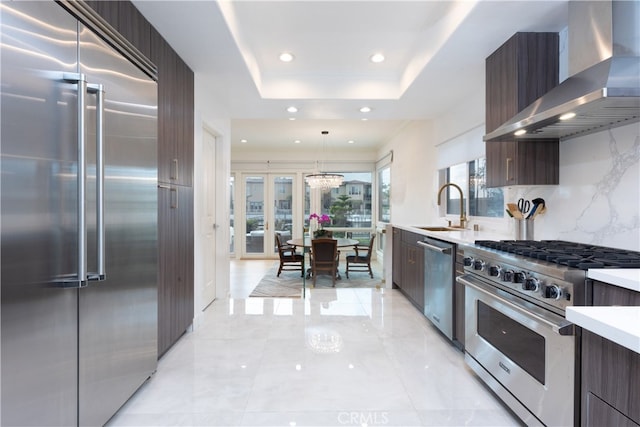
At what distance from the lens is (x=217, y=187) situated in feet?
13.8

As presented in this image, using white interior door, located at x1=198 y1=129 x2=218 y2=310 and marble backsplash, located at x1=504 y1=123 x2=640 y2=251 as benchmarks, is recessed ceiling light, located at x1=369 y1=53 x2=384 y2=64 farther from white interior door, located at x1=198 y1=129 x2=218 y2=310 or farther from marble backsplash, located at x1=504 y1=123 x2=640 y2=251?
white interior door, located at x1=198 y1=129 x2=218 y2=310

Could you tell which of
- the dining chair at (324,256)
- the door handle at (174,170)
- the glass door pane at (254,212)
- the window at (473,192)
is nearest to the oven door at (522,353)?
the window at (473,192)

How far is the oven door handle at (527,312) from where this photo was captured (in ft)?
4.84

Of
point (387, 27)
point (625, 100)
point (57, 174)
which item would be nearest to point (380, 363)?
point (625, 100)

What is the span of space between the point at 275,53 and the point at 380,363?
3.00 meters

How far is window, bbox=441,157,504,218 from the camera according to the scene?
340 cm

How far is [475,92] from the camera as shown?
11.6 feet

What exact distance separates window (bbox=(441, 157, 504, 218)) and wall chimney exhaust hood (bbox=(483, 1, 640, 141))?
1.28m

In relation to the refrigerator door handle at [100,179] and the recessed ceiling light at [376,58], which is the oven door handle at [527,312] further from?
the recessed ceiling light at [376,58]

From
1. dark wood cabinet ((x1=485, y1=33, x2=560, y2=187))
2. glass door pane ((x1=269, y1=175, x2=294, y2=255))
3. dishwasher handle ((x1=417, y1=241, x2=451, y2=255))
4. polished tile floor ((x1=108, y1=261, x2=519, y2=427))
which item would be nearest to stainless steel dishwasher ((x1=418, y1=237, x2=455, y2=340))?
dishwasher handle ((x1=417, y1=241, x2=451, y2=255))

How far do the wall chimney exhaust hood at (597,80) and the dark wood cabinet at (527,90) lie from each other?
0.28m

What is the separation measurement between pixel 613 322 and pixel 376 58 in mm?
3205

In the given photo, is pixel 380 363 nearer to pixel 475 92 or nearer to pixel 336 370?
pixel 336 370

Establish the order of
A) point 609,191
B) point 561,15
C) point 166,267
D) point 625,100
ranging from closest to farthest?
point 625,100 < point 609,191 < point 561,15 < point 166,267
